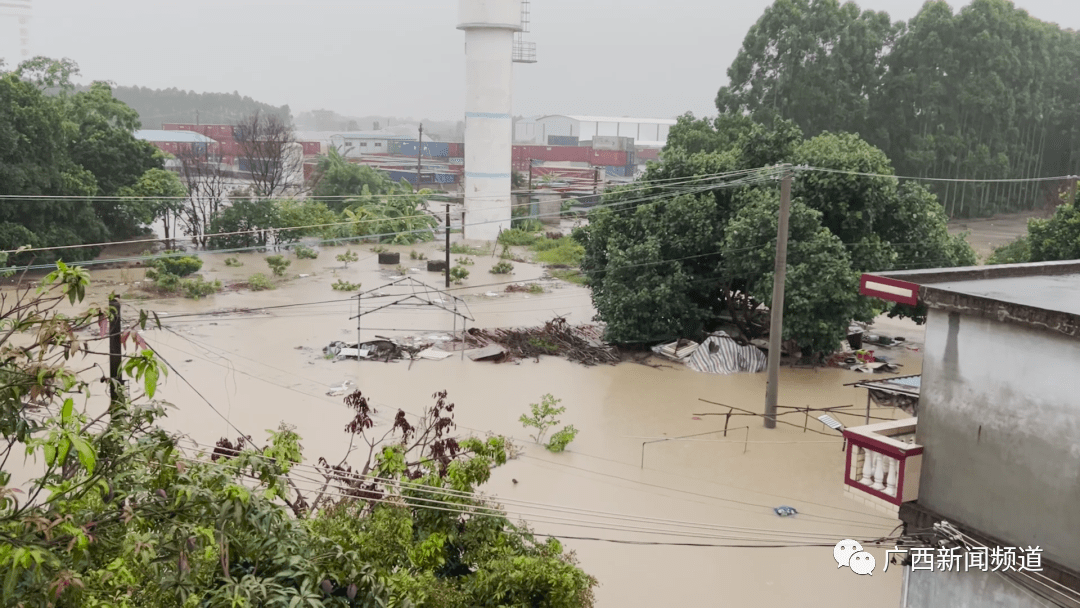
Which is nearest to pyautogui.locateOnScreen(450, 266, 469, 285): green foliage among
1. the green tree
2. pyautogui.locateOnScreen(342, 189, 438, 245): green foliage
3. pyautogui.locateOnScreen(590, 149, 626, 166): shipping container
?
pyautogui.locateOnScreen(342, 189, 438, 245): green foliage

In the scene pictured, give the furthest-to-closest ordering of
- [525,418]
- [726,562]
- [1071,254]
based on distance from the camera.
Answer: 1. [1071,254]
2. [525,418]
3. [726,562]

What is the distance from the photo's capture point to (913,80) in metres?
44.3

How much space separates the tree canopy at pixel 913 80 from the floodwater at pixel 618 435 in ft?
72.2

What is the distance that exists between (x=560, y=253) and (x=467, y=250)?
398cm

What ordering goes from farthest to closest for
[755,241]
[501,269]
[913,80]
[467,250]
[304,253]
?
[913,80]
[467,250]
[304,253]
[501,269]
[755,241]

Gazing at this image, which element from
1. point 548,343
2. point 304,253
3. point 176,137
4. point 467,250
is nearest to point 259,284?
point 304,253

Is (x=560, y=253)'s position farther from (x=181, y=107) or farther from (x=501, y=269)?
(x=181, y=107)

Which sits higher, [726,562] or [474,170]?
[474,170]

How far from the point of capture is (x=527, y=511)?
13.2 m

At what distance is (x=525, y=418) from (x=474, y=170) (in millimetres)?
25893

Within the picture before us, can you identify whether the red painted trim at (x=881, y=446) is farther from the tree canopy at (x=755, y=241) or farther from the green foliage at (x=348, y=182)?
the green foliage at (x=348, y=182)

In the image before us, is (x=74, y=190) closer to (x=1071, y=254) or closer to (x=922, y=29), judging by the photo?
(x=1071, y=254)

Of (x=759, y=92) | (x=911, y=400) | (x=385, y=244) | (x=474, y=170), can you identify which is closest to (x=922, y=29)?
(x=759, y=92)

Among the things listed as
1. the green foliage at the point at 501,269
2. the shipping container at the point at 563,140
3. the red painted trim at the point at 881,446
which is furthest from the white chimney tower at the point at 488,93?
the shipping container at the point at 563,140
